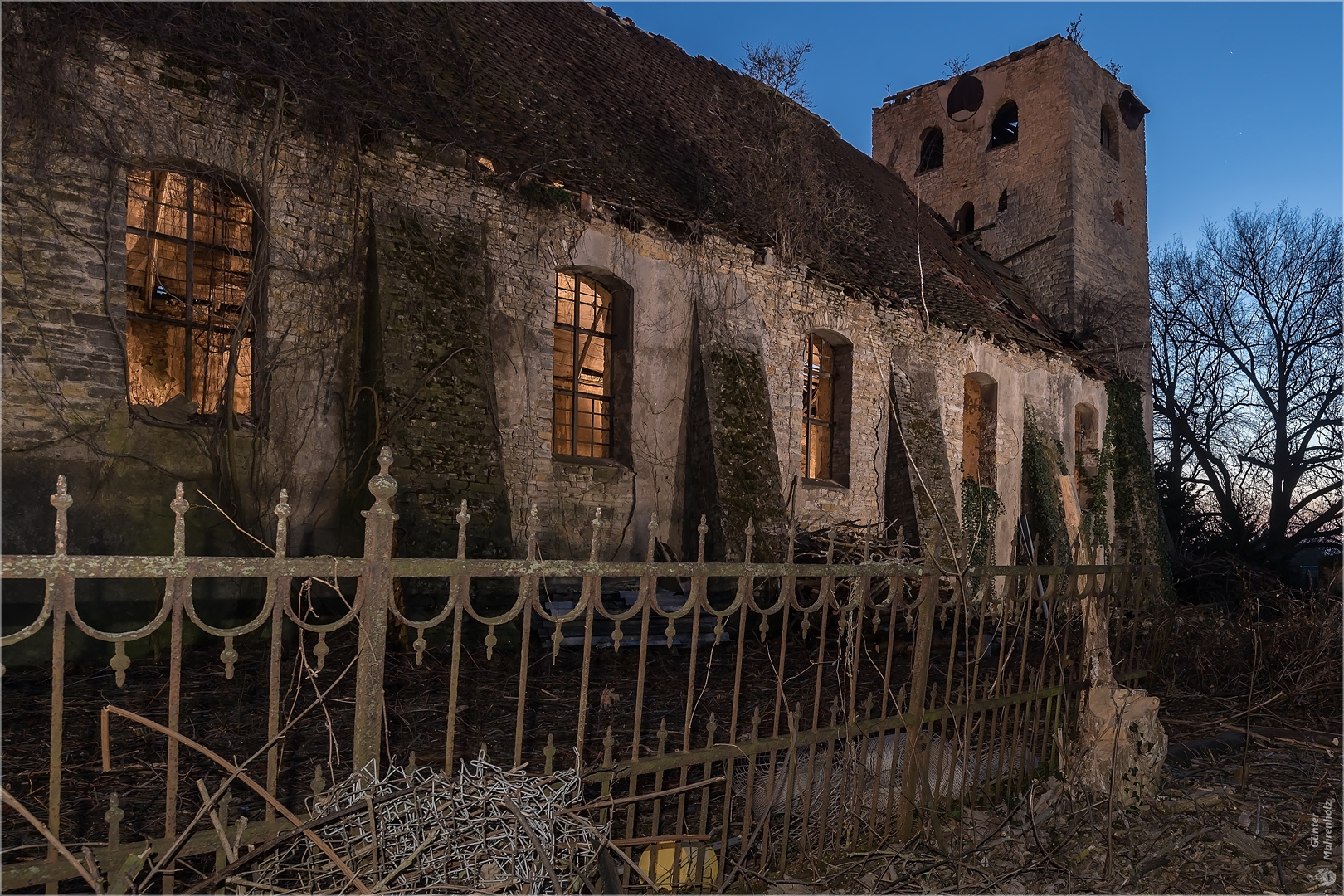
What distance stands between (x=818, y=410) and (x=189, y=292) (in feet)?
29.4

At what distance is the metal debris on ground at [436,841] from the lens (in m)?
2.61

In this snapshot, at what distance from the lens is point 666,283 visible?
11758mm

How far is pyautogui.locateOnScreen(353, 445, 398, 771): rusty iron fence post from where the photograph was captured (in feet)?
8.95

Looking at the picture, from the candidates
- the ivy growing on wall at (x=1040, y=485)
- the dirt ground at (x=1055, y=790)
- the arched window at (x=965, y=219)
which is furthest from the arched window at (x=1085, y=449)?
the dirt ground at (x=1055, y=790)

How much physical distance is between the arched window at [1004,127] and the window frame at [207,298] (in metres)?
18.9

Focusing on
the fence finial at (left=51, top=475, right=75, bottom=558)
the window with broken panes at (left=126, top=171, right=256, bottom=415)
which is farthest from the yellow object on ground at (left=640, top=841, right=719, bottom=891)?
the window with broken panes at (left=126, top=171, right=256, bottom=415)

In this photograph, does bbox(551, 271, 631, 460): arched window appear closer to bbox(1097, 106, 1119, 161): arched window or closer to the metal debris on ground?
the metal debris on ground

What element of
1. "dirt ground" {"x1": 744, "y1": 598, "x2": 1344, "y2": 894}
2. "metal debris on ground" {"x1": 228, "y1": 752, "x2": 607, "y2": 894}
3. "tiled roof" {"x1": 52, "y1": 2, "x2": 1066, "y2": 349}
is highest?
"tiled roof" {"x1": 52, "y1": 2, "x2": 1066, "y2": 349}

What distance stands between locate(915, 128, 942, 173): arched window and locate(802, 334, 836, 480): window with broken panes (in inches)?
450

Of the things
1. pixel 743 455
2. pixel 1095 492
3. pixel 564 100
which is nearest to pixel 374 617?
pixel 743 455

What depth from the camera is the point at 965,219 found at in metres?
23.1

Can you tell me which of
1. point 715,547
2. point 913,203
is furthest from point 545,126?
point 913,203

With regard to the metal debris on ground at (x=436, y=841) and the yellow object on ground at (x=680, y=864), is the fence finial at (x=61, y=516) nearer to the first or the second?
the metal debris on ground at (x=436, y=841)

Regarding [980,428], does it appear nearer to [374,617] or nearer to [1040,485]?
[1040,485]
